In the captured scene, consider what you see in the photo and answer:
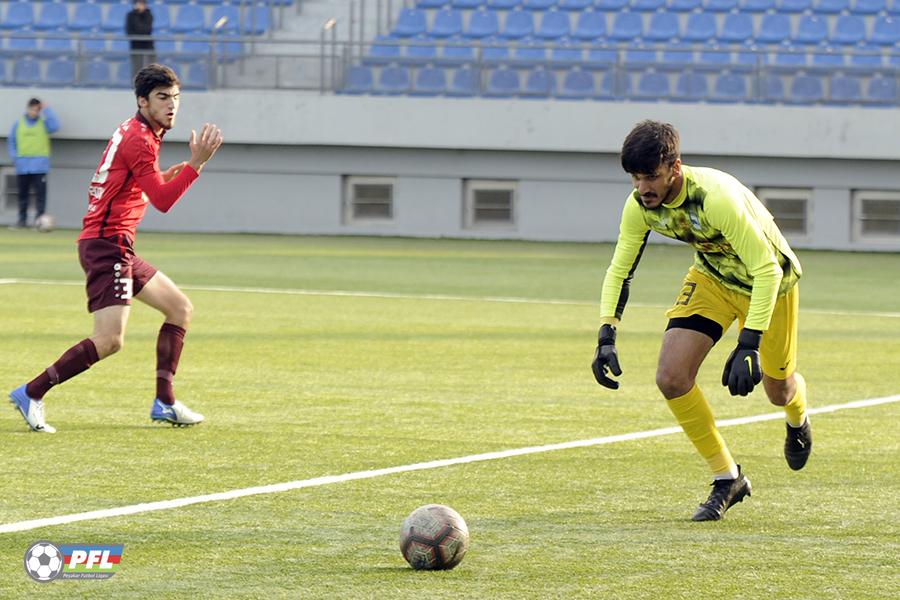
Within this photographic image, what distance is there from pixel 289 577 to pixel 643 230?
7.82 ft

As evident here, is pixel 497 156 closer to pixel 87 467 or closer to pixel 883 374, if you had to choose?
pixel 883 374

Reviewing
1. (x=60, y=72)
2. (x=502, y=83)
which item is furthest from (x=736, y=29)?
(x=60, y=72)

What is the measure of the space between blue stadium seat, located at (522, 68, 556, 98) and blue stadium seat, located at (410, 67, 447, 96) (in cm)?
140

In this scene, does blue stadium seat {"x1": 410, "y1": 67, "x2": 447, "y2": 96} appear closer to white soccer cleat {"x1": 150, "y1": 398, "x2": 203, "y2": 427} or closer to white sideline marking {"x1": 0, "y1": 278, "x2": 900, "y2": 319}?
white sideline marking {"x1": 0, "y1": 278, "x2": 900, "y2": 319}

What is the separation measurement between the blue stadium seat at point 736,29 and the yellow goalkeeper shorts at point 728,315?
842 inches

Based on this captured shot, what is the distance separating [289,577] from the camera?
566 centimetres

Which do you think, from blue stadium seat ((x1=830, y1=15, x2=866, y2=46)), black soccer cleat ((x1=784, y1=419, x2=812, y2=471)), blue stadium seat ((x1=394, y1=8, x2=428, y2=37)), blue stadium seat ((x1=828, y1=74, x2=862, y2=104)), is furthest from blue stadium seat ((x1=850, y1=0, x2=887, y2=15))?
black soccer cleat ((x1=784, y1=419, x2=812, y2=471))

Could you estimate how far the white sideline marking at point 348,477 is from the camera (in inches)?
259

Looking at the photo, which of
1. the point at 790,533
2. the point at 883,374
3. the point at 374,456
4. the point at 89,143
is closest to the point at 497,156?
the point at 89,143

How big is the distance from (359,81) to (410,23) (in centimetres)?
245

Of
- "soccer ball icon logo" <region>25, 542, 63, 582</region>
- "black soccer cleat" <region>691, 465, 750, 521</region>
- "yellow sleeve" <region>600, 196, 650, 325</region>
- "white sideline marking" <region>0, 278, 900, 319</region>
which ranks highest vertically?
"yellow sleeve" <region>600, 196, 650, 325</region>

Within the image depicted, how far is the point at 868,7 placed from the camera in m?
28.4

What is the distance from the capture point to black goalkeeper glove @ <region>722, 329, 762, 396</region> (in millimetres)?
6488

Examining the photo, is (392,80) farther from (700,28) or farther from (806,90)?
(806,90)
